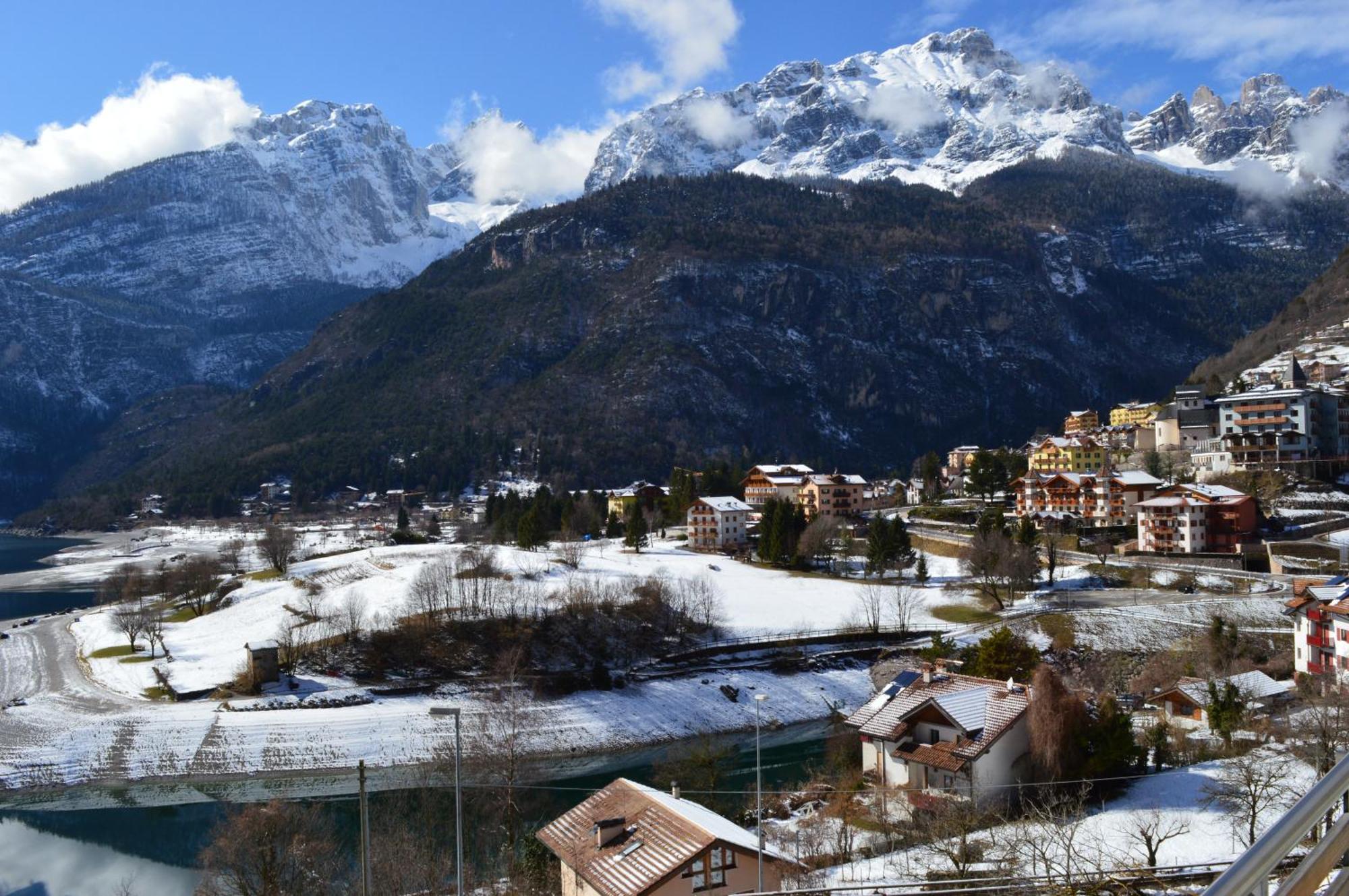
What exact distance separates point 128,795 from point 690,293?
5863 inches

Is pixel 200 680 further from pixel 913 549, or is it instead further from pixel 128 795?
pixel 913 549

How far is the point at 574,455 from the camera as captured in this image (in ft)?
469

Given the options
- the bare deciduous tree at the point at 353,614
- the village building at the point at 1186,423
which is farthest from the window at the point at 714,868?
the village building at the point at 1186,423

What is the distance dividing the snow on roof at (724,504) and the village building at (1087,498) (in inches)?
842

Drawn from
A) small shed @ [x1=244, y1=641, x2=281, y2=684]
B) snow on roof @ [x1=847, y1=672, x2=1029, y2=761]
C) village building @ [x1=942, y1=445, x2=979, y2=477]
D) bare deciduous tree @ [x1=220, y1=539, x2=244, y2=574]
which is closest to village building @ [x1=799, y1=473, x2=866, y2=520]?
village building @ [x1=942, y1=445, x2=979, y2=477]

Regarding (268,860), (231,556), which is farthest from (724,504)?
(268,860)

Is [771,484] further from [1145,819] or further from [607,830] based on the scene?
[607,830]

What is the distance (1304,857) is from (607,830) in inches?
707

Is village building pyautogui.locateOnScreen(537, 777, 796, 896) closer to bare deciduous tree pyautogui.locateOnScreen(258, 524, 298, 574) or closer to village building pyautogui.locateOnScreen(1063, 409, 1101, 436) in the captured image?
bare deciduous tree pyautogui.locateOnScreen(258, 524, 298, 574)

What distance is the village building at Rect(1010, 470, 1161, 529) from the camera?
71.0 metres

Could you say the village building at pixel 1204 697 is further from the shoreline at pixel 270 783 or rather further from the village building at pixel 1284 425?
the village building at pixel 1284 425

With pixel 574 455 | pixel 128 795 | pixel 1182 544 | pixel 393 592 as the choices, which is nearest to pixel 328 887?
pixel 128 795

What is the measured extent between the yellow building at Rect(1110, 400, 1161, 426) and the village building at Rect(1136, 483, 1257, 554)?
35.6 metres

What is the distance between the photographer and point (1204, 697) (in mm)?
36781
